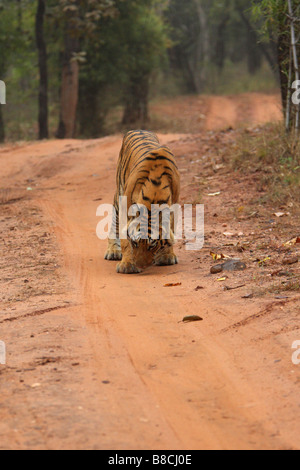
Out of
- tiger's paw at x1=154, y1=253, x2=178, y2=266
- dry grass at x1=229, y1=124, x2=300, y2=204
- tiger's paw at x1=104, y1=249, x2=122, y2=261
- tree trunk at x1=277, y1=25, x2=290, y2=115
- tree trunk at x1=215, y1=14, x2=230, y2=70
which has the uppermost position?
tree trunk at x1=215, y1=14, x2=230, y2=70

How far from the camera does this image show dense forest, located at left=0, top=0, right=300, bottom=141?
14.6 meters

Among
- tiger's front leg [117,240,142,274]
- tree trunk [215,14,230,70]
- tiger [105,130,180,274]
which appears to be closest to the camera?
tiger [105,130,180,274]

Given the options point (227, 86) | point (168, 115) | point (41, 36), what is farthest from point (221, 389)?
point (227, 86)

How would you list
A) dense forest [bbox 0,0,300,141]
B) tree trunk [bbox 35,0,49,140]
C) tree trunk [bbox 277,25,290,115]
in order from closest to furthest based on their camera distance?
tree trunk [bbox 277,25,290,115] < dense forest [bbox 0,0,300,141] < tree trunk [bbox 35,0,49,140]

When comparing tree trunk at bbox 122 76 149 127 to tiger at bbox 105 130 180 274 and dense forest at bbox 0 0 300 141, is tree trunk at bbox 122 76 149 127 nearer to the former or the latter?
dense forest at bbox 0 0 300 141

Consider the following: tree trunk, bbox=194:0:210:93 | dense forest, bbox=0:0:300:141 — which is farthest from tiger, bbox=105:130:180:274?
tree trunk, bbox=194:0:210:93

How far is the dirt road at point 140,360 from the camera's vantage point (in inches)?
136

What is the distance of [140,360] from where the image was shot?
14.2ft

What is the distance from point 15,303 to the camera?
566cm

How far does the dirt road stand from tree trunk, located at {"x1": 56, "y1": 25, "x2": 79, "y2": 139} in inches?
541

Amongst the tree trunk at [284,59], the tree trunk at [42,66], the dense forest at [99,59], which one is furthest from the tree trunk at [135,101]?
the tree trunk at [284,59]

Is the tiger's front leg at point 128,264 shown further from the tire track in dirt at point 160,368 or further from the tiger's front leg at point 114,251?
the tiger's front leg at point 114,251

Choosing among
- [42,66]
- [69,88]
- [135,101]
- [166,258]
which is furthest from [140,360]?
[135,101]
